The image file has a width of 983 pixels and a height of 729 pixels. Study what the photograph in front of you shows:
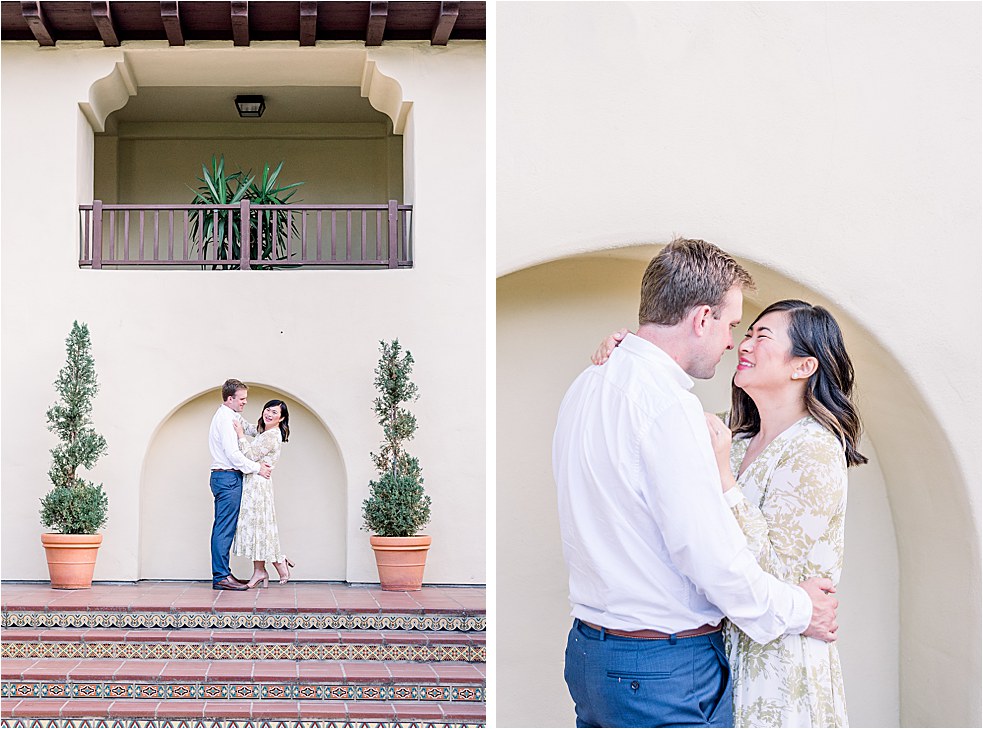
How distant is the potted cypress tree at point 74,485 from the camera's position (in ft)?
29.6

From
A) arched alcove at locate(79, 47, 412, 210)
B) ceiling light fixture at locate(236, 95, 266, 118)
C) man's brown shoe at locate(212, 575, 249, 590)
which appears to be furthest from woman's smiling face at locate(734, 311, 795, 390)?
ceiling light fixture at locate(236, 95, 266, 118)

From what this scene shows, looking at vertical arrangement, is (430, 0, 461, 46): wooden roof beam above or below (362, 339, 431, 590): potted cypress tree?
above

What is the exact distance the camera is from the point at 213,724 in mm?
6422

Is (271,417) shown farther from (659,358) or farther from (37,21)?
(659,358)

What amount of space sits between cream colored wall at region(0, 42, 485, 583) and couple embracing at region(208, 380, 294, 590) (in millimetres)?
731

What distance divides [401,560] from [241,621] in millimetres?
1735

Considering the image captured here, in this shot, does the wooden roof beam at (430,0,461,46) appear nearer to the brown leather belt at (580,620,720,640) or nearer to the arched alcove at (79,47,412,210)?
the arched alcove at (79,47,412,210)

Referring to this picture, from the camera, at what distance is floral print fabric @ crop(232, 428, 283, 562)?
9.00 meters

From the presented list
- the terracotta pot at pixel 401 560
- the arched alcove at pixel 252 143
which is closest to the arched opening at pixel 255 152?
the arched alcove at pixel 252 143

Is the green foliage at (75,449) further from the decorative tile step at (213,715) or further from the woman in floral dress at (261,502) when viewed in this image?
the decorative tile step at (213,715)

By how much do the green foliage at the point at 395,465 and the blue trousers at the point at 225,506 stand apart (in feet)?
3.90

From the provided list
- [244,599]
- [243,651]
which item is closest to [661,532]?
[243,651]

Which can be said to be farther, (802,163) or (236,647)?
(236,647)

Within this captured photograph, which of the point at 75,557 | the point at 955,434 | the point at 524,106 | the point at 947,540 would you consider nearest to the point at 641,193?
the point at 524,106
